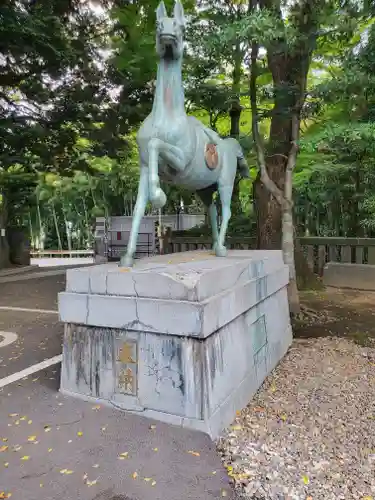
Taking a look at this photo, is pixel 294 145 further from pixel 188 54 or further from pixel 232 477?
pixel 232 477

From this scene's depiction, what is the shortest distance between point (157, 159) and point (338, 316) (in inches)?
176

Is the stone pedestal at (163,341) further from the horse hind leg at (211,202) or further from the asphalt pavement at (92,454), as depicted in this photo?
the horse hind leg at (211,202)

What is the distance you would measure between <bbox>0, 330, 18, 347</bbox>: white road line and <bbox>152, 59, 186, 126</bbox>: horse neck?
10.9 feet

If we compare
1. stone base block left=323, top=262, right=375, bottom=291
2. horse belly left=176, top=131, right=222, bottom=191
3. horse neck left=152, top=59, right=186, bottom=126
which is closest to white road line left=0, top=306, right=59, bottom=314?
horse belly left=176, top=131, right=222, bottom=191

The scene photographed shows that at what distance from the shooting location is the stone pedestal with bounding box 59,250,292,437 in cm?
284

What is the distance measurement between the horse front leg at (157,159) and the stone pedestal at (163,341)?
1.85 feet

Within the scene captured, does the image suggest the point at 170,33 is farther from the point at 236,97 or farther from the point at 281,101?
the point at 236,97

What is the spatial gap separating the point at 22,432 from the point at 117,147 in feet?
28.6

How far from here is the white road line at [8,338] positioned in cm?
511

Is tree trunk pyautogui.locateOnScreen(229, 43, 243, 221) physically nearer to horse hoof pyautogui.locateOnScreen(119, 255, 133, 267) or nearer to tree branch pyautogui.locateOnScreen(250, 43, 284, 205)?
tree branch pyautogui.locateOnScreen(250, 43, 284, 205)

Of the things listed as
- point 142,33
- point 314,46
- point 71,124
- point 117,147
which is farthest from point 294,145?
point 71,124

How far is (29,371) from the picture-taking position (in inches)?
159

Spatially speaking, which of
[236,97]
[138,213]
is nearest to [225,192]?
[138,213]

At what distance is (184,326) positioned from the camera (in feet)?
9.23
